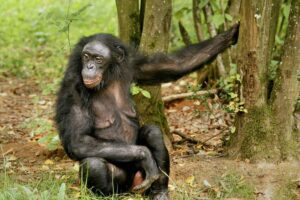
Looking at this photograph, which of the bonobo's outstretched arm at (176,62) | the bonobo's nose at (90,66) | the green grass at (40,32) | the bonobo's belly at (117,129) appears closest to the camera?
the bonobo's nose at (90,66)

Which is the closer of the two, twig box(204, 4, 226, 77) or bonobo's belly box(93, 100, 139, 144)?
bonobo's belly box(93, 100, 139, 144)

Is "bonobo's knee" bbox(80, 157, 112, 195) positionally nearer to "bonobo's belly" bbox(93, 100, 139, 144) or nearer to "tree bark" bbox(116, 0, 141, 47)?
"bonobo's belly" bbox(93, 100, 139, 144)

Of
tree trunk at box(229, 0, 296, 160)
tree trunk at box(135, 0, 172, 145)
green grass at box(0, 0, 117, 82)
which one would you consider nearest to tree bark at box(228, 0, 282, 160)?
tree trunk at box(229, 0, 296, 160)

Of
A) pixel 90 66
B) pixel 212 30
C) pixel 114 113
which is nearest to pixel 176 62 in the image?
pixel 114 113

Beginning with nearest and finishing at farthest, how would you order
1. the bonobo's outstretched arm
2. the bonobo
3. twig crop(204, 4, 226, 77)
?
the bonobo, the bonobo's outstretched arm, twig crop(204, 4, 226, 77)

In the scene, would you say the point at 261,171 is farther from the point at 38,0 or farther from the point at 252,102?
the point at 38,0

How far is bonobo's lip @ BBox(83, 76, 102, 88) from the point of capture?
4.76 meters

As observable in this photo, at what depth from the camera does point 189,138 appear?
6.23m

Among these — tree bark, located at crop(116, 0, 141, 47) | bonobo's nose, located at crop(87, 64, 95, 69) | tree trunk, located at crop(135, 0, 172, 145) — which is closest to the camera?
bonobo's nose, located at crop(87, 64, 95, 69)

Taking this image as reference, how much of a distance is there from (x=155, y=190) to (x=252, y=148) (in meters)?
0.96

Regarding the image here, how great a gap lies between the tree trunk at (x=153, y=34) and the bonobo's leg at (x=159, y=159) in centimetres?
86

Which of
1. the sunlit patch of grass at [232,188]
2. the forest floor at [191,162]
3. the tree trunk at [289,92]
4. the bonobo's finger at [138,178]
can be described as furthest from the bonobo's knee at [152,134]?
the tree trunk at [289,92]

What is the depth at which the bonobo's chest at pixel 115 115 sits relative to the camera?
4.99 meters

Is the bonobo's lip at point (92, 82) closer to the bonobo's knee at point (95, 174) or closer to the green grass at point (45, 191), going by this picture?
the bonobo's knee at point (95, 174)
